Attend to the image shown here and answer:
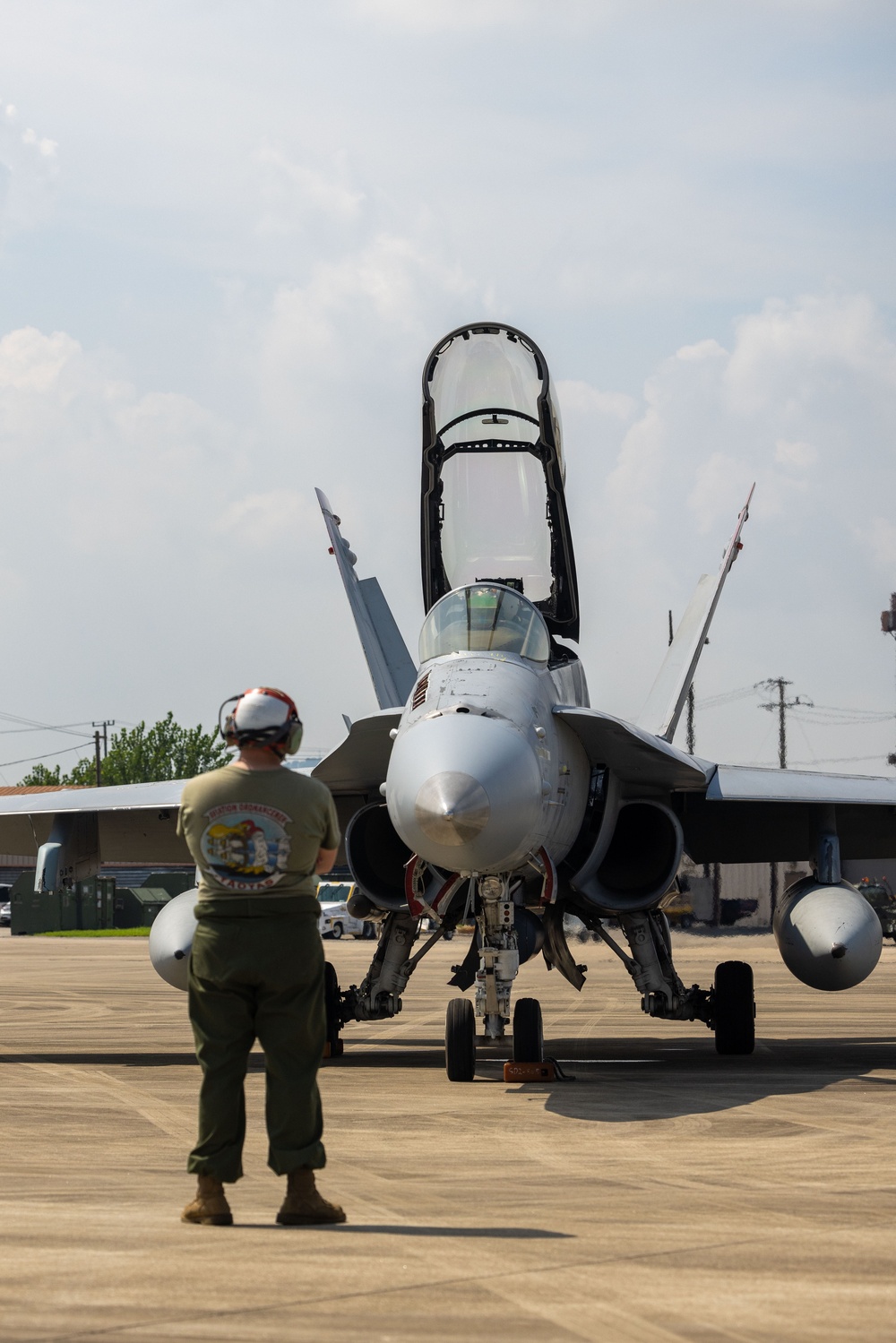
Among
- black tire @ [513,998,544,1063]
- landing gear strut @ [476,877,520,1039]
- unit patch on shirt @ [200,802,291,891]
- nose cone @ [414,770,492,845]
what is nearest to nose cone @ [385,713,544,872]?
nose cone @ [414,770,492,845]

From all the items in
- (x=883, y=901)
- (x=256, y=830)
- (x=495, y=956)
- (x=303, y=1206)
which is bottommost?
(x=303, y=1206)

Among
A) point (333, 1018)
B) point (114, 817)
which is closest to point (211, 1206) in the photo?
point (333, 1018)

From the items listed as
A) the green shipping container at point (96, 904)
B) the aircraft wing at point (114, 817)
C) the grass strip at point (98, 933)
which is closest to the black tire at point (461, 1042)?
the aircraft wing at point (114, 817)

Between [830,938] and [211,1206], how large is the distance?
7679 mm

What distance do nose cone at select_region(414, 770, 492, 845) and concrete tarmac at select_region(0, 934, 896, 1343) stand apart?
1.54 meters

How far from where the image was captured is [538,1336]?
3953 mm

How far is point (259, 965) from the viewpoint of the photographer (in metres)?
5.44

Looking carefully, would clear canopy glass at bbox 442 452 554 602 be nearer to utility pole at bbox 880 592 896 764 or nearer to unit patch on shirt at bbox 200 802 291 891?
unit patch on shirt at bbox 200 802 291 891

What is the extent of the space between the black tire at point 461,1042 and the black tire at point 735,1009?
2.99m

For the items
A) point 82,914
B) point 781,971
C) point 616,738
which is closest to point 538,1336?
point 616,738

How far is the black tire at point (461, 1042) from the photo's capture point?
10609 mm

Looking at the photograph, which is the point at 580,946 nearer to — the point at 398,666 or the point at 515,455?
the point at 398,666

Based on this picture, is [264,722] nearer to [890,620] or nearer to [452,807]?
[452,807]

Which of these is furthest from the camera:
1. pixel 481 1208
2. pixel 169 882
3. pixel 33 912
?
pixel 169 882
